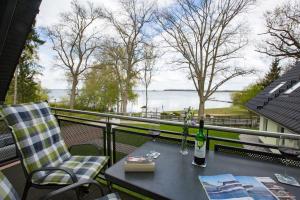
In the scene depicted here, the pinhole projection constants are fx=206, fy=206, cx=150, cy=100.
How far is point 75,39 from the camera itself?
40.4ft

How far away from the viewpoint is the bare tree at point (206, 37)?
10.1m

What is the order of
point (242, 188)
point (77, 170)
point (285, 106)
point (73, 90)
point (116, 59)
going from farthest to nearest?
point (73, 90)
point (116, 59)
point (285, 106)
point (77, 170)
point (242, 188)

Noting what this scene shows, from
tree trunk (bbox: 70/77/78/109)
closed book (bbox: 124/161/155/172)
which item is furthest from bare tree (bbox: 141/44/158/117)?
closed book (bbox: 124/161/155/172)

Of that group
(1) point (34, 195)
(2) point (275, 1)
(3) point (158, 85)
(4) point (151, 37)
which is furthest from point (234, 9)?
→ (1) point (34, 195)

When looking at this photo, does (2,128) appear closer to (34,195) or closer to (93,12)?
(34,195)

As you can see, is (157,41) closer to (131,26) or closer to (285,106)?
(131,26)

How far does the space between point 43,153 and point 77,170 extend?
396 mm

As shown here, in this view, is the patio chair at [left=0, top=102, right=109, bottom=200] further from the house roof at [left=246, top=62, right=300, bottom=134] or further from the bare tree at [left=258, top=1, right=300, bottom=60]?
the bare tree at [left=258, top=1, right=300, bottom=60]

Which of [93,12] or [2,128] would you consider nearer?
[2,128]

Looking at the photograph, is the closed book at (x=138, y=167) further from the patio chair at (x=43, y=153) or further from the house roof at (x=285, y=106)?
the house roof at (x=285, y=106)

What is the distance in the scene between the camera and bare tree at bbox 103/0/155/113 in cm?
1137

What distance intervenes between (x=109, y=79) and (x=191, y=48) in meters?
6.70

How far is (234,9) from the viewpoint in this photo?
10.0 metres

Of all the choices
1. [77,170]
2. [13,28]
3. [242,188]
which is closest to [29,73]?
[13,28]
